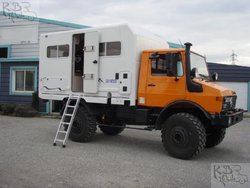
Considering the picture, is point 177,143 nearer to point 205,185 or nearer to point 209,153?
point 209,153

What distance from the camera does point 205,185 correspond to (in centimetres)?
589

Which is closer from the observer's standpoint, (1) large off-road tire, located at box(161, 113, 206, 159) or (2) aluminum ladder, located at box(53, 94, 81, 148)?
(1) large off-road tire, located at box(161, 113, 206, 159)

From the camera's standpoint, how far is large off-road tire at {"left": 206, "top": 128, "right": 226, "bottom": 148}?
8980 mm

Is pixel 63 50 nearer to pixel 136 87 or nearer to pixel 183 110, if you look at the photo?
pixel 136 87

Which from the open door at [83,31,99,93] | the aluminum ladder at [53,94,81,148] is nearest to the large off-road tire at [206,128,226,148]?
the open door at [83,31,99,93]

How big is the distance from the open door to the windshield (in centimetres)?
262

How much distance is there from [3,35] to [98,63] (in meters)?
12.7

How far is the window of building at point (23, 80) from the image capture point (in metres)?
17.4

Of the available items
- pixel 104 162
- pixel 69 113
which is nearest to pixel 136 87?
pixel 104 162

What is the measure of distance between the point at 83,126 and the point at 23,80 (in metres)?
9.36

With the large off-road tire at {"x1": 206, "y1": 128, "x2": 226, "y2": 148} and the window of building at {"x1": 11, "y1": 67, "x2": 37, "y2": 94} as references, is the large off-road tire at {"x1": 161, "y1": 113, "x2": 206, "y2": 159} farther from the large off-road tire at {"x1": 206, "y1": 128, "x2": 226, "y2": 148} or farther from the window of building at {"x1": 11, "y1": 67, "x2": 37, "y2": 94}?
the window of building at {"x1": 11, "y1": 67, "x2": 37, "y2": 94}

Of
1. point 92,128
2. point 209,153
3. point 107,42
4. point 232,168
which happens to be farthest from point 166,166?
point 107,42

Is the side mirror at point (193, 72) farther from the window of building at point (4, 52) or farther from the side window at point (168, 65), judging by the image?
the window of building at point (4, 52)

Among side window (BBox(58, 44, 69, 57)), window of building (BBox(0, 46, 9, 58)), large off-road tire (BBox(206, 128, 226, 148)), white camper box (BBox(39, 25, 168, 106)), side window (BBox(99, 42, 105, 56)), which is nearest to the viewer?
white camper box (BBox(39, 25, 168, 106))
